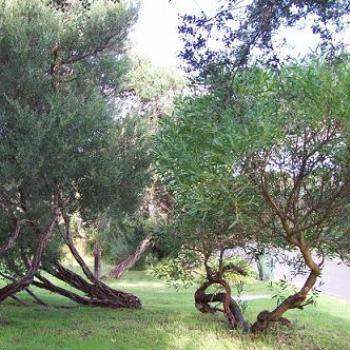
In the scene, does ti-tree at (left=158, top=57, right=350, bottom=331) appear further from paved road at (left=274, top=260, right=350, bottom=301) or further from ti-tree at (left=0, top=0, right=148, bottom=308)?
paved road at (left=274, top=260, right=350, bottom=301)

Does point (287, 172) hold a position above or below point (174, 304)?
above

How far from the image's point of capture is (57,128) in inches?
313

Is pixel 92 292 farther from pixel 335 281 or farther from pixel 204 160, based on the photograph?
pixel 335 281

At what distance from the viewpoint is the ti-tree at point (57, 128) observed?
7.88m

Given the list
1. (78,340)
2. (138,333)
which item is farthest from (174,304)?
(78,340)

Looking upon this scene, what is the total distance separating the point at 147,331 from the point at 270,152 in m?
4.11

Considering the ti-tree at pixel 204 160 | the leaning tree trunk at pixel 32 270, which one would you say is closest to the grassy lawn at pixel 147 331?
the leaning tree trunk at pixel 32 270

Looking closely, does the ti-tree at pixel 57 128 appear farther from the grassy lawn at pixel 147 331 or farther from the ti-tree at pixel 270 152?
the ti-tree at pixel 270 152

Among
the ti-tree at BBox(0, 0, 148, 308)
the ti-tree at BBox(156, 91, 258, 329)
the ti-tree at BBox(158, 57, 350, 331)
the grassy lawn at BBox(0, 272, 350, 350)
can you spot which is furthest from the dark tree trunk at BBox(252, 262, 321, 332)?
the ti-tree at BBox(0, 0, 148, 308)

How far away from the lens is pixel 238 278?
742 inches

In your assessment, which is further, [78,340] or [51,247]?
[51,247]

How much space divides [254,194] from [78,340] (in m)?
3.51

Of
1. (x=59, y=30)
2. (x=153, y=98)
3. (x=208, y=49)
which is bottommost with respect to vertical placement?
(x=208, y=49)

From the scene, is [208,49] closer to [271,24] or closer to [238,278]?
[271,24]
